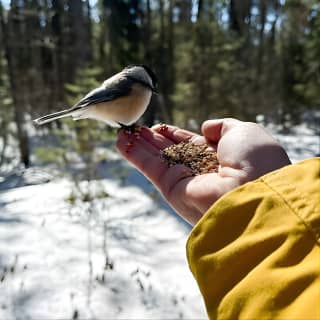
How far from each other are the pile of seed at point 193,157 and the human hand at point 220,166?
0.12ft

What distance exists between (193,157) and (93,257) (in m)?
1.44

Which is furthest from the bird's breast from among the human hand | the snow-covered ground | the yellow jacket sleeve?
the yellow jacket sleeve

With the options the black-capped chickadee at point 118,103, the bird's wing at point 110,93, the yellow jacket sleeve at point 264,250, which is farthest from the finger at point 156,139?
the yellow jacket sleeve at point 264,250

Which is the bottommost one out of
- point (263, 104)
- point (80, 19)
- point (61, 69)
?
point (263, 104)

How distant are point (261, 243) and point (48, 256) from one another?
90.4 inches

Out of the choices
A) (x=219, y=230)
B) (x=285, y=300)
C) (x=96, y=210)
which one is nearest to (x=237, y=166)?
(x=219, y=230)

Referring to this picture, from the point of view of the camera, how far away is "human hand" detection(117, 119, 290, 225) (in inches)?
45.8

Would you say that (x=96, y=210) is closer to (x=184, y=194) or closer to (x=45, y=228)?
(x=45, y=228)

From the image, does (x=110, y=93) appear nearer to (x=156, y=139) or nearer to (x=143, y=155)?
(x=156, y=139)

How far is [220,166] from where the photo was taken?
1.42 meters

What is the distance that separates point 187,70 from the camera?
8547 mm

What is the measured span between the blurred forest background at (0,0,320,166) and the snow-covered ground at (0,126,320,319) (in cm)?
265

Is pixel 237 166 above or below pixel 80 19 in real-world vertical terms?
below

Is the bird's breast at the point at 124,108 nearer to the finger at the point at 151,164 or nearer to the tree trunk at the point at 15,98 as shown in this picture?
the finger at the point at 151,164
